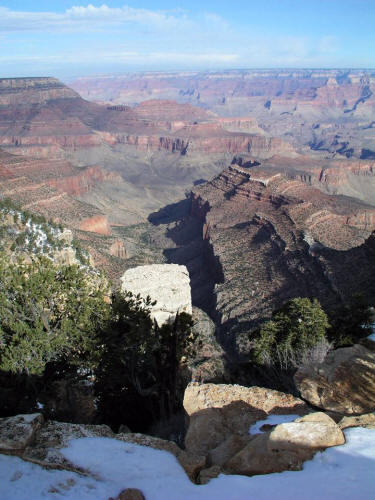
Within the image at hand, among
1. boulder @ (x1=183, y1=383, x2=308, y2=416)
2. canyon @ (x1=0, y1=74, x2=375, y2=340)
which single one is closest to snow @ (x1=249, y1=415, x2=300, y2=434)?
boulder @ (x1=183, y1=383, x2=308, y2=416)

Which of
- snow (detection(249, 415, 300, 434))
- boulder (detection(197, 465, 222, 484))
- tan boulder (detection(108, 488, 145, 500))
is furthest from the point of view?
snow (detection(249, 415, 300, 434))

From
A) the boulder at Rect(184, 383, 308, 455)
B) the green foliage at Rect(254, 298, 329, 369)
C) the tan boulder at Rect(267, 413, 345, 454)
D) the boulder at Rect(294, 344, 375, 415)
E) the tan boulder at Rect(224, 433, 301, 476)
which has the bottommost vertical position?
the green foliage at Rect(254, 298, 329, 369)

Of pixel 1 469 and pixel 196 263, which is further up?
pixel 1 469

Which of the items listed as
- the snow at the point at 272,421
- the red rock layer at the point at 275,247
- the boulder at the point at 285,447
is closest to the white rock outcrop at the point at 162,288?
the red rock layer at the point at 275,247

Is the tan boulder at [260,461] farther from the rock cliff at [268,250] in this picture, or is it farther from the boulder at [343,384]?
the rock cliff at [268,250]

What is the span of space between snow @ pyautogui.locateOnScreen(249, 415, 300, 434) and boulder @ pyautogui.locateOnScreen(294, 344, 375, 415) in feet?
3.85

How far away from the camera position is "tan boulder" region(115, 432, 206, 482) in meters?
8.73

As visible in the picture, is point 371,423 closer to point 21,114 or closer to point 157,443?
point 157,443

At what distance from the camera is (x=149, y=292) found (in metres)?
30.8

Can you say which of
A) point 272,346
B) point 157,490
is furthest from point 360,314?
point 157,490

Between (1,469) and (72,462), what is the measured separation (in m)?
1.53

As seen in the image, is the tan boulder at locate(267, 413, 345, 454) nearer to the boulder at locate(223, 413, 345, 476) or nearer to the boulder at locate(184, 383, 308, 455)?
the boulder at locate(223, 413, 345, 476)

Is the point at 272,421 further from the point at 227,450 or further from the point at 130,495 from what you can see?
the point at 130,495

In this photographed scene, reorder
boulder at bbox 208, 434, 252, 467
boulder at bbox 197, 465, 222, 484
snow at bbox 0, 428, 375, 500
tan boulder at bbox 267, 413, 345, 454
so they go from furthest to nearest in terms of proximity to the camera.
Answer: boulder at bbox 208, 434, 252, 467 → tan boulder at bbox 267, 413, 345, 454 → boulder at bbox 197, 465, 222, 484 → snow at bbox 0, 428, 375, 500
